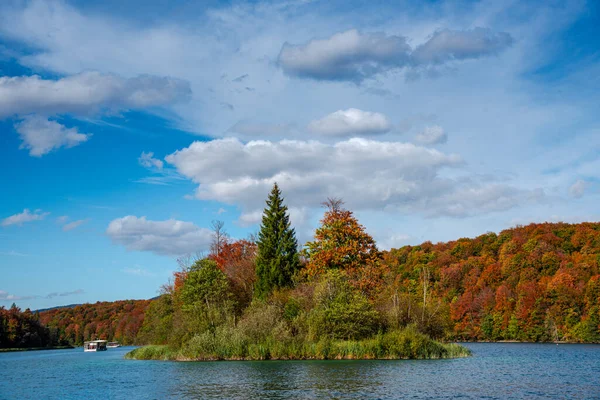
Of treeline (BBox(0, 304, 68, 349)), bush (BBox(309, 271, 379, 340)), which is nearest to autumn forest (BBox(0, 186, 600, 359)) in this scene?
bush (BBox(309, 271, 379, 340))

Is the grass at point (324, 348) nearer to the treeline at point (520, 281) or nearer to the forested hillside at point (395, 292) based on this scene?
the forested hillside at point (395, 292)

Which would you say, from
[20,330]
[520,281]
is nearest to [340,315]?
[520,281]

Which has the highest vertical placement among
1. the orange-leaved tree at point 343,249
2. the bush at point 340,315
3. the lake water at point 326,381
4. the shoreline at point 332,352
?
the orange-leaved tree at point 343,249

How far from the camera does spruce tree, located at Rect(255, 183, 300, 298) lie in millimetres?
73312

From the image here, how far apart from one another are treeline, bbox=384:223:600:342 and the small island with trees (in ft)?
105

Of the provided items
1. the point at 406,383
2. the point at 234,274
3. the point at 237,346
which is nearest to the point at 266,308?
the point at 237,346

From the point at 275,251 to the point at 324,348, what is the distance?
2090cm

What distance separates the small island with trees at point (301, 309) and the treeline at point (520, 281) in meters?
32.1

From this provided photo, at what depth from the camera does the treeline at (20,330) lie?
14800cm

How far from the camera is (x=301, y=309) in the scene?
63344mm

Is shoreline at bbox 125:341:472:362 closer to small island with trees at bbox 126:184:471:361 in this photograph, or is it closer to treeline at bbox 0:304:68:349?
small island with trees at bbox 126:184:471:361

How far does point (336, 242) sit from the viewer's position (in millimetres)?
70562

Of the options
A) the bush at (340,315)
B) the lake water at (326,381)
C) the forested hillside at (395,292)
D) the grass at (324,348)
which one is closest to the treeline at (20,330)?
the forested hillside at (395,292)

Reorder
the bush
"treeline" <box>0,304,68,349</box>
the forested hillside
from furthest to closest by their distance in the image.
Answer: "treeline" <box>0,304,68,349</box> < the forested hillside < the bush
